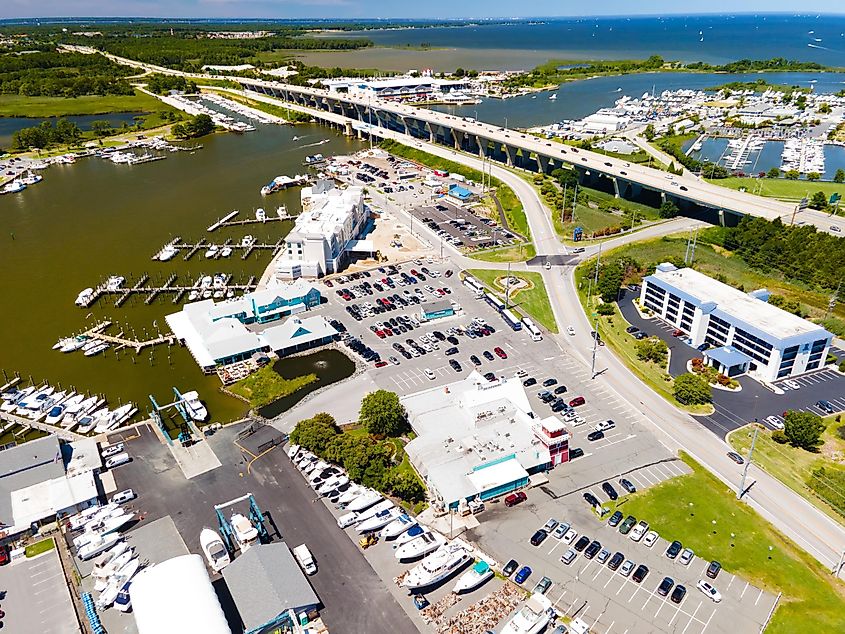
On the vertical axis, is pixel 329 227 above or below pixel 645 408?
above

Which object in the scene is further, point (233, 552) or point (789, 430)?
point (789, 430)

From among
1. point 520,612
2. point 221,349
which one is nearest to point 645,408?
point 520,612

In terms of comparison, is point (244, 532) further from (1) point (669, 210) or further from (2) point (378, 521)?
(1) point (669, 210)

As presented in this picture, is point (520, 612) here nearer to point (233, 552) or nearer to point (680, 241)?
point (233, 552)

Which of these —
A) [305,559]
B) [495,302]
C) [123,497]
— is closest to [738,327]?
[495,302]

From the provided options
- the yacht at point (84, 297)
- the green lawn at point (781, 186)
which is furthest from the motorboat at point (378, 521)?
the green lawn at point (781, 186)

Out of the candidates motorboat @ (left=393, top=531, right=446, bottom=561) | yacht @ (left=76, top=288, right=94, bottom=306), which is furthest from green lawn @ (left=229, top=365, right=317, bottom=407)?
yacht @ (left=76, top=288, right=94, bottom=306)

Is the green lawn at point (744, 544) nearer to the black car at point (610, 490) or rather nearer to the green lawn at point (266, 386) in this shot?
the black car at point (610, 490)

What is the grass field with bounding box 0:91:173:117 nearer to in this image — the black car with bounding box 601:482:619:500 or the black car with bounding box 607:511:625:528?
the black car with bounding box 601:482:619:500
